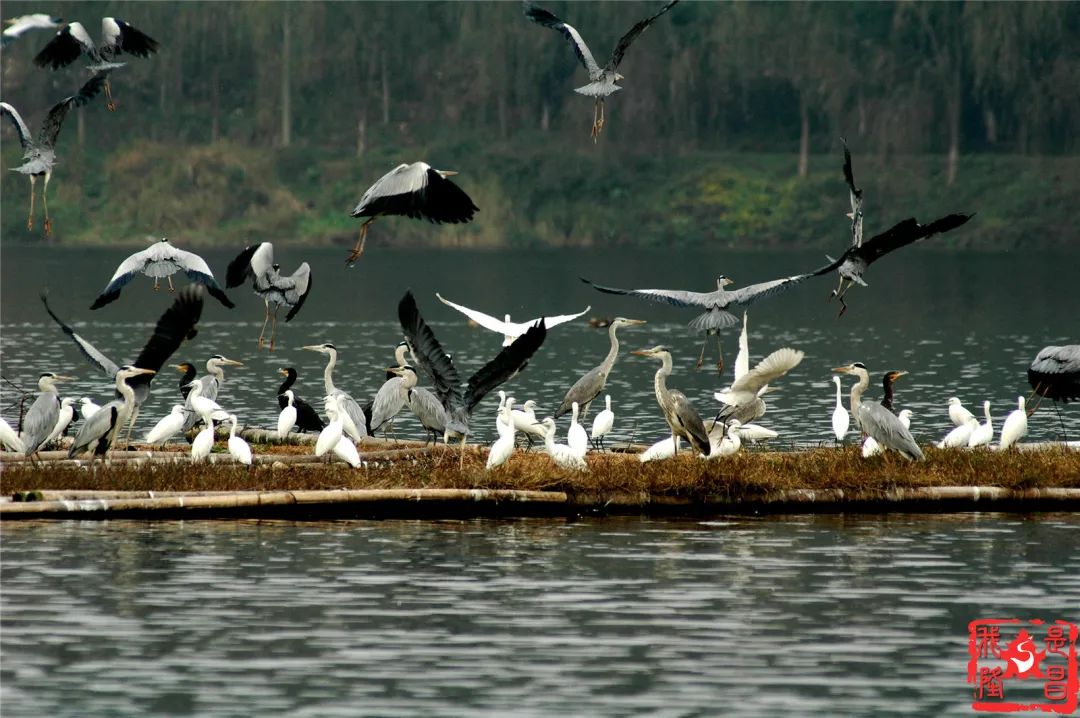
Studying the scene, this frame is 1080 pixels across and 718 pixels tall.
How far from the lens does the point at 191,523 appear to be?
63.6 feet

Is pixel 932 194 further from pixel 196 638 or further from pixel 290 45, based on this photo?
pixel 196 638

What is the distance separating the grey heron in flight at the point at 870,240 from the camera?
69.0 feet

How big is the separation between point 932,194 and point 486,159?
1867 centimetres

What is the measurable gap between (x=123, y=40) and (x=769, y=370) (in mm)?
8359

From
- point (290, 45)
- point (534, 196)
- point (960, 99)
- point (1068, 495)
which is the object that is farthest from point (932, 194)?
point (1068, 495)

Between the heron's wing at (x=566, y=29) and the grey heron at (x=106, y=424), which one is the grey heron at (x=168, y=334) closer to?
the grey heron at (x=106, y=424)

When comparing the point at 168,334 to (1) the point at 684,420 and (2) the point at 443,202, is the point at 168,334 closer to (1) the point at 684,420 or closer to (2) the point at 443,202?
(2) the point at 443,202

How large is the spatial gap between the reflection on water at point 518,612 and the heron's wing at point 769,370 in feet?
6.82

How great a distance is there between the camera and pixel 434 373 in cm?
2000

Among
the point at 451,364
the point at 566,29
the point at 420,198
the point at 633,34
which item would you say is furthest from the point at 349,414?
the point at 633,34

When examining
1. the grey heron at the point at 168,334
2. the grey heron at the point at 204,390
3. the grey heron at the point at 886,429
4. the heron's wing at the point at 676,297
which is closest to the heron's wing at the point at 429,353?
the heron's wing at the point at 676,297

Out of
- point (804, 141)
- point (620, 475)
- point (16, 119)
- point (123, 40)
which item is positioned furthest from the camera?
point (804, 141)

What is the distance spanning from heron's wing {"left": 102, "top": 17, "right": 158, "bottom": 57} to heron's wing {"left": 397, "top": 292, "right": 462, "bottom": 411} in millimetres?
6181

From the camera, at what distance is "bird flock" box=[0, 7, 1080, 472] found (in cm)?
2017
